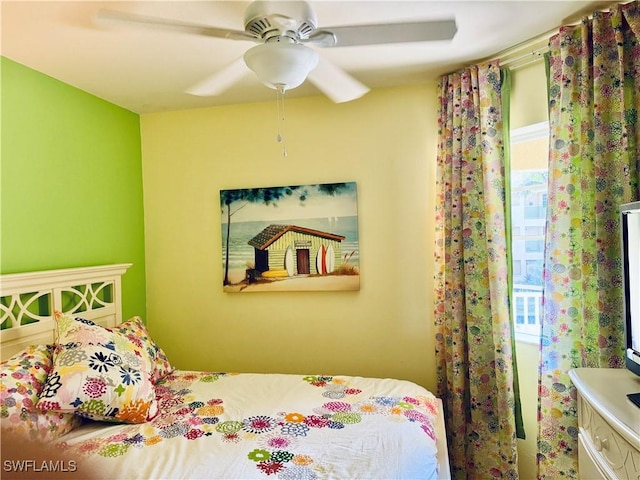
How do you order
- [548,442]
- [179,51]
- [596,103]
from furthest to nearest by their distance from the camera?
[179,51]
[548,442]
[596,103]

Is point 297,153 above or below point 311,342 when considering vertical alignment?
above

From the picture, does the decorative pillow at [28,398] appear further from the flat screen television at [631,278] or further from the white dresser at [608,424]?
the flat screen television at [631,278]

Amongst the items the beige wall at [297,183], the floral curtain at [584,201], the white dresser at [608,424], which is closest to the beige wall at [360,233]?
the beige wall at [297,183]

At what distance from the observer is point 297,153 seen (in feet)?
9.62

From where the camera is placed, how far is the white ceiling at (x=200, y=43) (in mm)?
1736

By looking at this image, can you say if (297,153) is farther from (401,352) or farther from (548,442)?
(548,442)

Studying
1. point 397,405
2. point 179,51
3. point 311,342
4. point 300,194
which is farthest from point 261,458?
point 179,51

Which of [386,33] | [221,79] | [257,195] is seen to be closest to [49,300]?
[257,195]

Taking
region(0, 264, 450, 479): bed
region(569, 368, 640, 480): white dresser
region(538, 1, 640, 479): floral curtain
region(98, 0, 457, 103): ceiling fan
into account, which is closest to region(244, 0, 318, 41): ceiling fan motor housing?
region(98, 0, 457, 103): ceiling fan

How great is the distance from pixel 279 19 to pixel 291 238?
1.66 m

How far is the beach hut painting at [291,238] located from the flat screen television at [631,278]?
1.53 metres

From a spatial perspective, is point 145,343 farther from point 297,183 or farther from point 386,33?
point 386,33

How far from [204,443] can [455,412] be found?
60.8 inches

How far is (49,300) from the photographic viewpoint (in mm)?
2303
